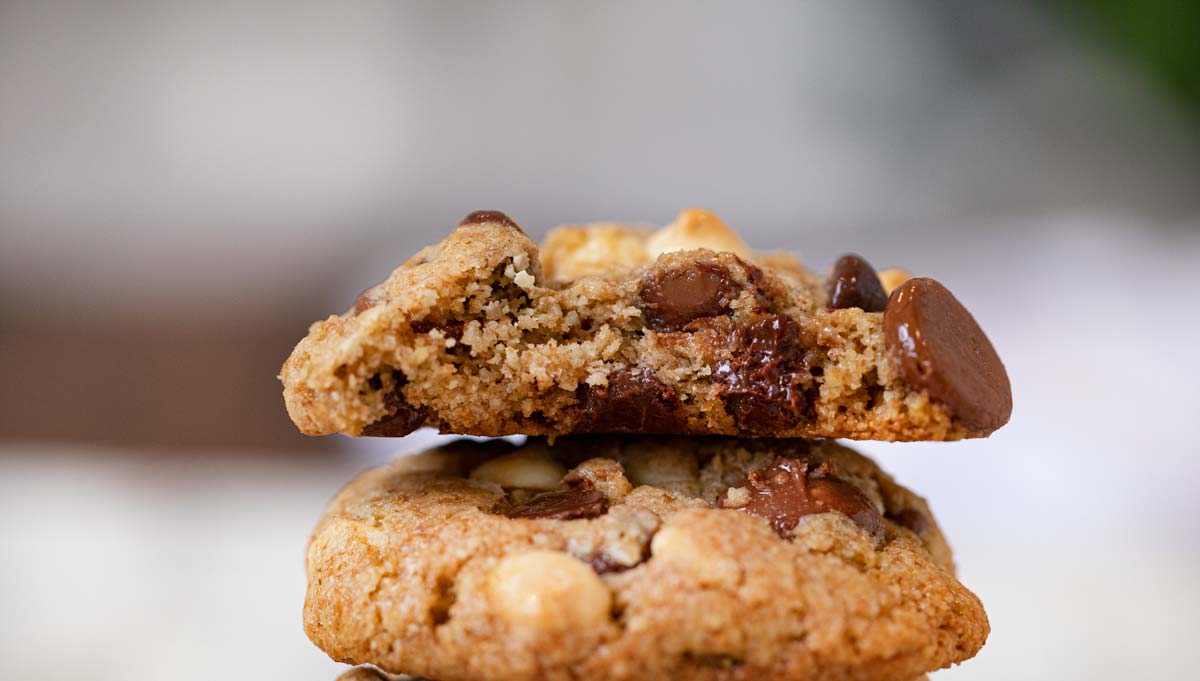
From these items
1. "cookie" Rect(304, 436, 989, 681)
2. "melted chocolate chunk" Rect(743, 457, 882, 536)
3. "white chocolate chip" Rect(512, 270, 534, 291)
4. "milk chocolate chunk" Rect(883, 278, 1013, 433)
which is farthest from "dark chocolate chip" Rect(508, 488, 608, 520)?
"milk chocolate chunk" Rect(883, 278, 1013, 433)

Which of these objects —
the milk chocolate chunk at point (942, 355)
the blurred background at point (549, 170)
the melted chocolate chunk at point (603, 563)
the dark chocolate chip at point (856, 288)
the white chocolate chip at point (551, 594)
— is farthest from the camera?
the blurred background at point (549, 170)

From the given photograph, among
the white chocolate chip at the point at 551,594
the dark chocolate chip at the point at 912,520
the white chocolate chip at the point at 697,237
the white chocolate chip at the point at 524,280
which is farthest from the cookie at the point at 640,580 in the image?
the white chocolate chip at the point at 697,237

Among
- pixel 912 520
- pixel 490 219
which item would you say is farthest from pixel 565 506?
pixel 912 520

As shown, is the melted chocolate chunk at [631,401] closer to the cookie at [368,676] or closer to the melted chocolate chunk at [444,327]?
the melted chocolate chunk at [444,327]

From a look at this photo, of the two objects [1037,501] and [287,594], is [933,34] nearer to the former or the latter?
[1037,501]

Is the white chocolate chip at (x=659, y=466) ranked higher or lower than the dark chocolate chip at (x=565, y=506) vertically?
higher

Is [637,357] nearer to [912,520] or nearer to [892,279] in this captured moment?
[912,520]
